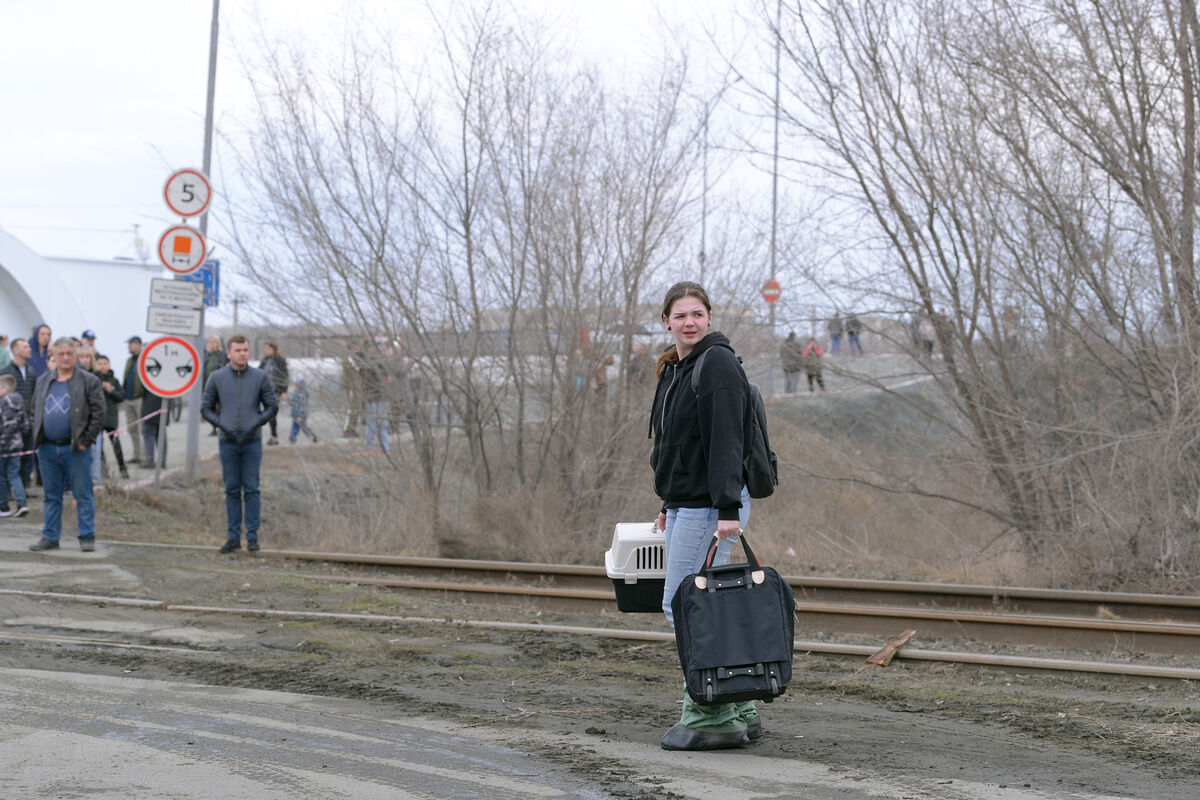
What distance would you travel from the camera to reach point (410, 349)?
15.1m

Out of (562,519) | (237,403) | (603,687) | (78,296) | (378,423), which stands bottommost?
(603,687)

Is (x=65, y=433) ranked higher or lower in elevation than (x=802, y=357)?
lower

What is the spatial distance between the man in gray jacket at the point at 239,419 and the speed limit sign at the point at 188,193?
350 cm

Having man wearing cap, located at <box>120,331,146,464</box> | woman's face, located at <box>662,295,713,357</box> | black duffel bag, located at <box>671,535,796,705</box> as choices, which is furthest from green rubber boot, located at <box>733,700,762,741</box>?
man wearing cap, located at <box>120,331,146,464</box>

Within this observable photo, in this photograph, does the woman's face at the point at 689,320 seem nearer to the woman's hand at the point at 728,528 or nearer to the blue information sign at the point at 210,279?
the woman's hand at the point at 728,528

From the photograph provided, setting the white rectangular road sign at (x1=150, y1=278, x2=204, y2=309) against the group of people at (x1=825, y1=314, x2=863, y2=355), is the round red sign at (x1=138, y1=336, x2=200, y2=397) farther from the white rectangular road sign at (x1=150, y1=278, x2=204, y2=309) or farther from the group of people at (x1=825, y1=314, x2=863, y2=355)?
the group of people at (x1=825, y1=314, x2=863, y2=355)

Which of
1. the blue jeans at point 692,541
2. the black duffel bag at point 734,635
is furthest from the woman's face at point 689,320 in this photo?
the black duffel bag at point 734,635

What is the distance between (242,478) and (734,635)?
8376mm

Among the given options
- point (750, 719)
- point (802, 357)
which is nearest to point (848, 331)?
point (802, 357)

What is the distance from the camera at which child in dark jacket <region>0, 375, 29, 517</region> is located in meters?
14.3

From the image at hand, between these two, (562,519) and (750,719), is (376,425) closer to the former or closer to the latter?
(562,519)

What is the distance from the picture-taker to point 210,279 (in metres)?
16.3

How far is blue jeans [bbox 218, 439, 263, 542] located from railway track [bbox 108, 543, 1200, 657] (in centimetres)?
39

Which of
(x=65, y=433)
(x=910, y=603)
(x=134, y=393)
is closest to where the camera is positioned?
(x=910, y=603)
